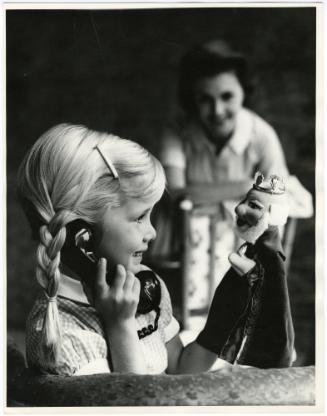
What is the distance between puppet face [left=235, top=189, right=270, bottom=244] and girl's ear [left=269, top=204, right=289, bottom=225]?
0.04 feet

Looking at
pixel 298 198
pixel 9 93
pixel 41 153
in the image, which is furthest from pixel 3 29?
pixel 298 198

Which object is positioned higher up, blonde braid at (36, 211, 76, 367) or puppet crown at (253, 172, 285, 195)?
puppet crown at (253, 172, 285, 195)

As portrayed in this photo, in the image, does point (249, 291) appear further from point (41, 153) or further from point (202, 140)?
point (41, 153)

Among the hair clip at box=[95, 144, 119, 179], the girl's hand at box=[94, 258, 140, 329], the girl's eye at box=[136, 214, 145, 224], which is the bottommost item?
the girl's hand at box=[94, 258, 140, 329]

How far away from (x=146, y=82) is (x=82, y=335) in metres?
0.75

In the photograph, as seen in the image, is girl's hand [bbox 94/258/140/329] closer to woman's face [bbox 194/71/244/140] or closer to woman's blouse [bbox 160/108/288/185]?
woman's blouse [bbox 160/108/288/185]

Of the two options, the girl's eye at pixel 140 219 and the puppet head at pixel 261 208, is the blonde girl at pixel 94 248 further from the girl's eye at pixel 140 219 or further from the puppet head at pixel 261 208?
the puppet head at pixel 261 208

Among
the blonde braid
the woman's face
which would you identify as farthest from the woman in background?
the blonde braid

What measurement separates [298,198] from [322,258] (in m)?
0.19

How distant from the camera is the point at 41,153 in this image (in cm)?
201

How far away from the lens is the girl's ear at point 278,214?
201 cm

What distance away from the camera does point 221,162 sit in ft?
6.70

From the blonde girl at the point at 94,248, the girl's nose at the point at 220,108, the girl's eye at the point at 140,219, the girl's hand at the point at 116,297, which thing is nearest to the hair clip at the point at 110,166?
the blonde girl at the point at 94,248

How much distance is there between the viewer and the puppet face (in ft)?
6.60
